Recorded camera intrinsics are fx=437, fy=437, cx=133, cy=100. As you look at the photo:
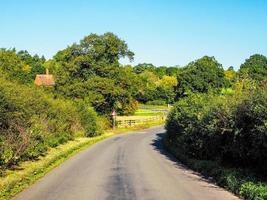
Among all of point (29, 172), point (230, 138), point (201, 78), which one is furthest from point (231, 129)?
point (201, 78)

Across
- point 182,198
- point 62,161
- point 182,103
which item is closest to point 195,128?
point 182,103

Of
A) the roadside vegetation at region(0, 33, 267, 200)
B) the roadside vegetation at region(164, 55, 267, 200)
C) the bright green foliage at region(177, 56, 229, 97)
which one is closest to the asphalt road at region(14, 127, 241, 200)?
the roadside vegetation at region(164, 55, 267, 200)

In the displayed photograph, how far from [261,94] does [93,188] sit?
8.20 meters

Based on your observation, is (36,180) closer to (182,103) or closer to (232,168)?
(232,168)

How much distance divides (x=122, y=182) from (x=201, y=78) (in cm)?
8702

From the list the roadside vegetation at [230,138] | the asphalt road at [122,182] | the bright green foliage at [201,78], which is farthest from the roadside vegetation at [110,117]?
the bright green foliage at [201,78]

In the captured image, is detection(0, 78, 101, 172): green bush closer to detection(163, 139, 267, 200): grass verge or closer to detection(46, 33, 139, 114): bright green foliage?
detection(163, 139, 267, 200): grass verge

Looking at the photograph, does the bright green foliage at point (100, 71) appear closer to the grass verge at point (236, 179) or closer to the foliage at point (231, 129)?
the foliage at point (231, 129)

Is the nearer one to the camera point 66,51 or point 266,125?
point 266,125

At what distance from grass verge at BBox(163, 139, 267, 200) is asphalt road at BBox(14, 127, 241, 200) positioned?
0.47m

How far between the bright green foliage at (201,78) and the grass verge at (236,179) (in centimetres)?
7970

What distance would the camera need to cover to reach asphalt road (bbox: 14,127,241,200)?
17.5 meters

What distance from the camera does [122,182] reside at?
20.7m

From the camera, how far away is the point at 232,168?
69.5 feet
